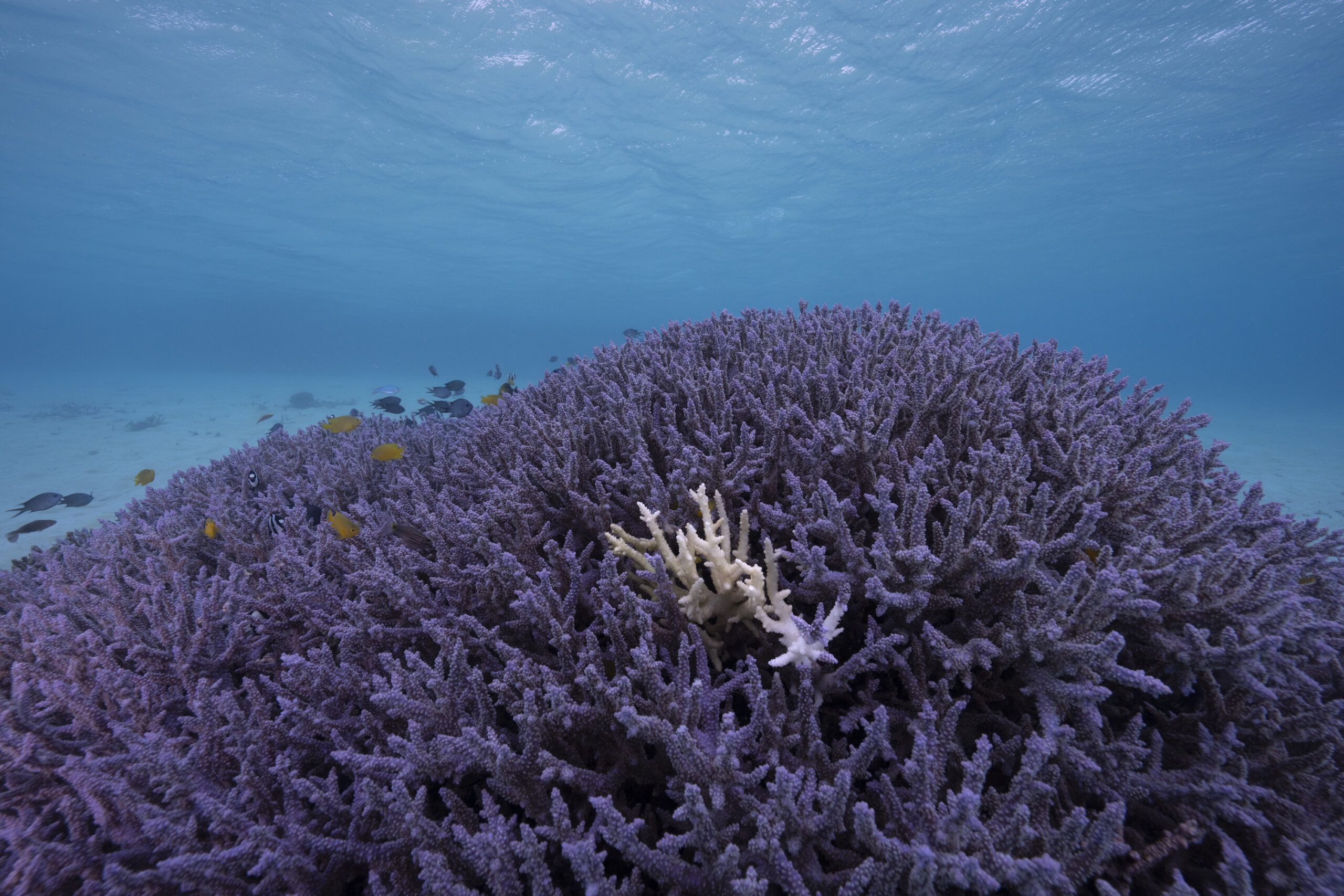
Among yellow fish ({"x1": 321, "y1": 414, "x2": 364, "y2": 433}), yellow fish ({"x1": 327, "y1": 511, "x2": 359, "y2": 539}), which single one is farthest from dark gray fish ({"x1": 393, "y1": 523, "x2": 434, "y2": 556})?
yellow fish ({"x1": 321, "y1": 414, "x2": 364, "y2": 433})

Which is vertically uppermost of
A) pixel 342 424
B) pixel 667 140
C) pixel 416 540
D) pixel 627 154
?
pixel 667 140

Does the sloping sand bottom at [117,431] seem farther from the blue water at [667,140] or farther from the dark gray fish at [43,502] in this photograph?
the blue water at [667,140]

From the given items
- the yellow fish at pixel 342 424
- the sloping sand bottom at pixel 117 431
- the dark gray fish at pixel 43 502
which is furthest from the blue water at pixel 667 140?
the sloping sand bottom at pixel 117 431

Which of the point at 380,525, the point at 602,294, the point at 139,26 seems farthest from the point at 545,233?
the point at 380,525

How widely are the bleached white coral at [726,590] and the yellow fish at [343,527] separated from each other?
A: 191cm

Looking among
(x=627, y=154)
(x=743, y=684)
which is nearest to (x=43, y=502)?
(x=743, y=684)

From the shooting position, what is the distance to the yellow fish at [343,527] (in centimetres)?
317

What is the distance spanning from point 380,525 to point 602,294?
292 ft

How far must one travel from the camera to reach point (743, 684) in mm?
1833

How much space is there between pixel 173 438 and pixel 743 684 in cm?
2821

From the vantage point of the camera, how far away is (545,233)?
45.7 metres

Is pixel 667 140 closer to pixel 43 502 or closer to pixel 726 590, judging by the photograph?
pixel 43 502

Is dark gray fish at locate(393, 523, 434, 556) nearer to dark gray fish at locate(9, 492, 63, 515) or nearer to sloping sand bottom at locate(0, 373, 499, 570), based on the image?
sloping sand bottom at locate(0, 373, 499, 570)

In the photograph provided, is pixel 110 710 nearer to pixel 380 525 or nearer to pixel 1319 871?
pixel 380 525
